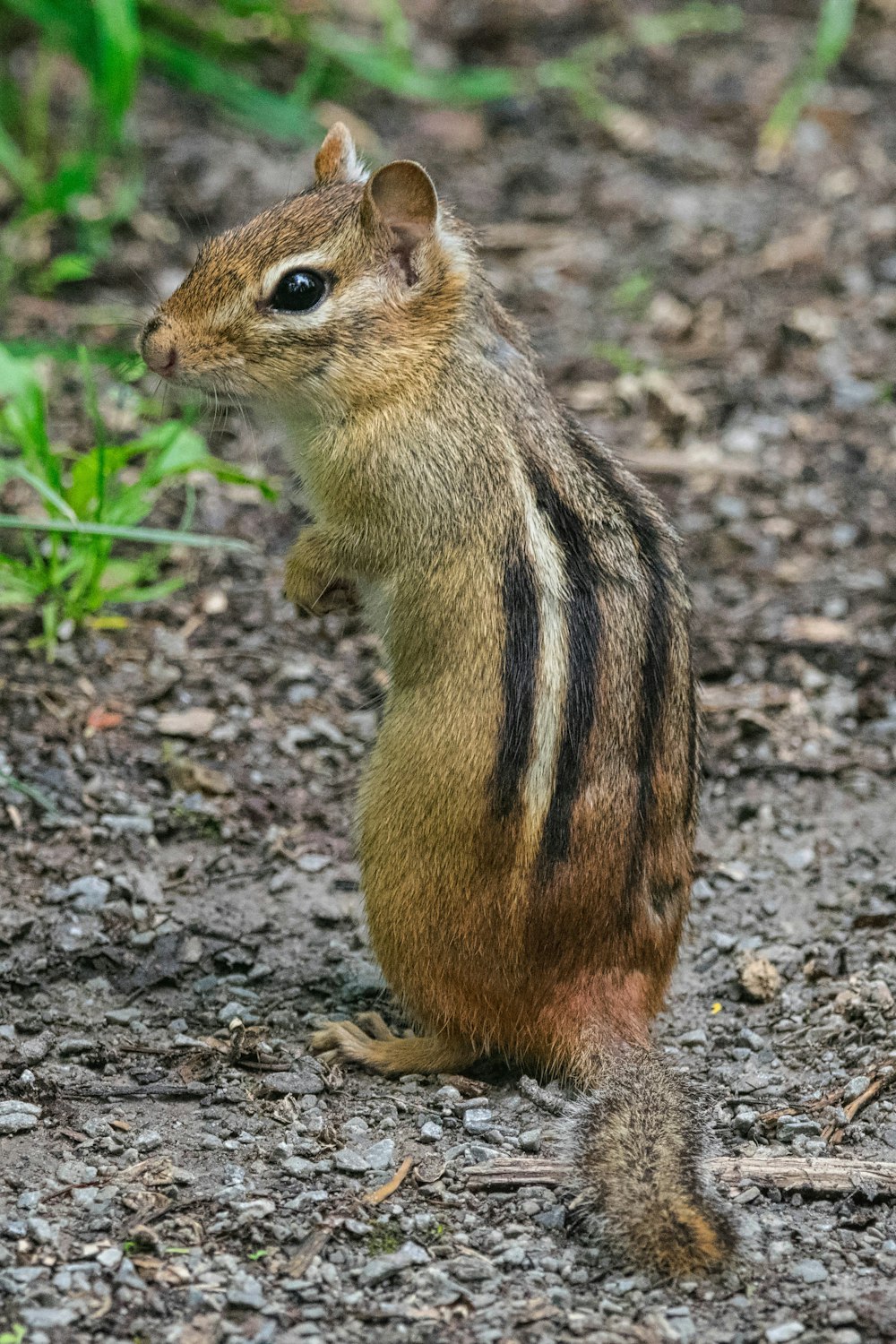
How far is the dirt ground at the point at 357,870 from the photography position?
134 inches

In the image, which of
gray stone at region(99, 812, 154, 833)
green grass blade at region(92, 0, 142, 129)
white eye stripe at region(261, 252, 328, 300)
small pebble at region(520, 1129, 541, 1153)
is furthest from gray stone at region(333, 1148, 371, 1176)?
green grass blade at region(92, 0, 142, 129)

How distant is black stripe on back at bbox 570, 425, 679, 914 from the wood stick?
0.65 m

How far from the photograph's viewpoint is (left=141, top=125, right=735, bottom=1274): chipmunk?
12.9ft

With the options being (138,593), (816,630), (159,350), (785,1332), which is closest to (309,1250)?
(785,1332)

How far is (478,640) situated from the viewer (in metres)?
4.04

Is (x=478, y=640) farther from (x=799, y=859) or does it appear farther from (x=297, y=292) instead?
(x=799, y=859)

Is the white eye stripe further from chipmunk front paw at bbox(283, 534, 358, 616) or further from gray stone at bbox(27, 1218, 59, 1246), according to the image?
gray stone at bbox(27, 1218, 59, 1246)

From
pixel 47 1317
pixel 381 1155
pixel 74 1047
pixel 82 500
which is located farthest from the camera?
pixel 82 500

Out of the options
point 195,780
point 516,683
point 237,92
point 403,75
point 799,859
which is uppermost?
point 403,75

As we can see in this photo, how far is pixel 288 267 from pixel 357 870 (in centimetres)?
187

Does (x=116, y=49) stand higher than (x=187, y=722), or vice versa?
(x=116, y=49)

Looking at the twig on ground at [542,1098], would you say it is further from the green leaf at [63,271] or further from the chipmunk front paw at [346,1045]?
the green leaf at [63,271]

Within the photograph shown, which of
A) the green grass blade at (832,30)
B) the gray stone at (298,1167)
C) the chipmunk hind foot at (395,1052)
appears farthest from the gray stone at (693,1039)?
the green grass blade at (832,30)

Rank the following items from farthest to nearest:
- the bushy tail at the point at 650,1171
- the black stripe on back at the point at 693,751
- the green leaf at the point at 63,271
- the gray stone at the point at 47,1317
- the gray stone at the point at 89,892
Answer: the green leaf at the point at 63,271
the gray stone at the point at 89,892
the black stripe on back at the point at 693,751
the bushy tail at the point at 650,1171
the gray stone at the point at 47,1317
